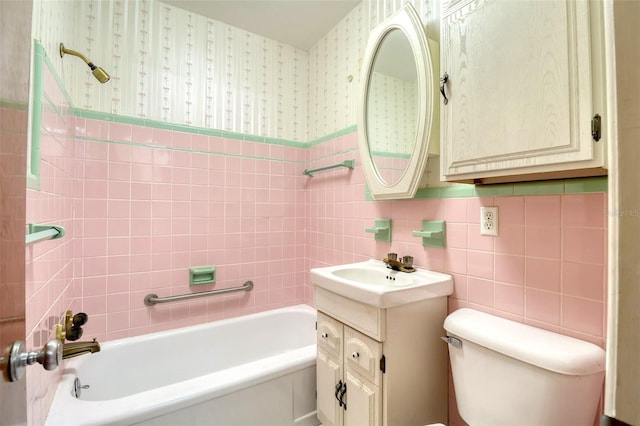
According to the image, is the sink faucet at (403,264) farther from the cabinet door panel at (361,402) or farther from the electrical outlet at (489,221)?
the cabinet door panel at (361,402)

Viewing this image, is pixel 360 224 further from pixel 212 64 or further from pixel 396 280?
pixel 212 64

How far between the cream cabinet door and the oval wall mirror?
28 centimetres

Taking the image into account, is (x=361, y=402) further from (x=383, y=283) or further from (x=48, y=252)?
(x=48, y=252)

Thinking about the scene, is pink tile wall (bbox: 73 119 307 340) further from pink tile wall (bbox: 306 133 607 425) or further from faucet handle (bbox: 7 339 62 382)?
faucet handle (bbox: 7 339 62 382)

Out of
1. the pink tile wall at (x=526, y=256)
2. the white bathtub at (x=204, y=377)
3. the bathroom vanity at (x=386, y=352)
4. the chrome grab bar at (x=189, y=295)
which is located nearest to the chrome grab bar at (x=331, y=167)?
the pink tile wall at (x=526, y=256)

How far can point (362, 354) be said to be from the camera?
118 centimetres

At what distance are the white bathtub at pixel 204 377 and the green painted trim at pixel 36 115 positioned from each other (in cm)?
89

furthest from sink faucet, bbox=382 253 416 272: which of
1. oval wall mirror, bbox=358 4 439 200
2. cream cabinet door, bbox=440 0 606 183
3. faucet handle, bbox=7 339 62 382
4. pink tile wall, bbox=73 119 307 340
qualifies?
faucet handle, bbox=7 339 62 382

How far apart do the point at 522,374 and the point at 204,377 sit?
124cm

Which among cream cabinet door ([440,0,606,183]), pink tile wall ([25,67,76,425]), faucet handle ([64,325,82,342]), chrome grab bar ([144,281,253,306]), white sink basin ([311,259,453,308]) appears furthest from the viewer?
chrome grab bar ([144,281,253,306])

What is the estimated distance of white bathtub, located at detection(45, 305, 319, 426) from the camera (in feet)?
3.71

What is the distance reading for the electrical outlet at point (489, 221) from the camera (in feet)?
3.72

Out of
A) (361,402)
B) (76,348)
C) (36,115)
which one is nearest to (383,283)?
(361,402)

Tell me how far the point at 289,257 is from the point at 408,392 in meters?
1.35
